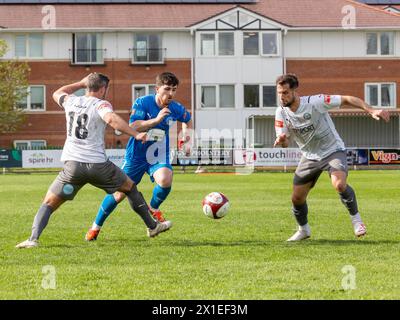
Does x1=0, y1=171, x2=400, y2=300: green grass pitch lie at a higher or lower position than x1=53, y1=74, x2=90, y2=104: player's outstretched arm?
lower

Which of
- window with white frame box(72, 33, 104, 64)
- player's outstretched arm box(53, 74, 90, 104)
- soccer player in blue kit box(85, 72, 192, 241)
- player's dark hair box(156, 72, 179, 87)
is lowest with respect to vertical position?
soccer player in blue kit box(85, 72, 192, 241)

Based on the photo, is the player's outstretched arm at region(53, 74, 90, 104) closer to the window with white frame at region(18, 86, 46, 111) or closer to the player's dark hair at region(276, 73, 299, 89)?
the player's dark hair at region(276, 73, 299, 89)

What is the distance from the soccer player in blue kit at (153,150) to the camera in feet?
38.5

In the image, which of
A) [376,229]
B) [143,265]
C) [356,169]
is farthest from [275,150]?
A: [143,265]

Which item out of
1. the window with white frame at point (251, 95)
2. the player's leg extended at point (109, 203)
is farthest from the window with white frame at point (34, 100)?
the player's leg extended at point (109, 203)

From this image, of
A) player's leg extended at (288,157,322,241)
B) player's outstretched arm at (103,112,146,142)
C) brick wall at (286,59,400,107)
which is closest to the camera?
player's outstretched arm at (103,112,146,142)

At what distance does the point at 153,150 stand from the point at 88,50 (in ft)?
138

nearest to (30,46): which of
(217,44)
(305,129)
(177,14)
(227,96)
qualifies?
(177,14)

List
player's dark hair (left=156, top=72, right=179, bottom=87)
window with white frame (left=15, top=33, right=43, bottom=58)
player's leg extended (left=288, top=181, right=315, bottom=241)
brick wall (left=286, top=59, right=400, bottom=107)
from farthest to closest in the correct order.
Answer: brick wall (left=286, top=59, right=400, bottom=107)
window with white frame (left=15, top=33, right=43, bottom=58)
player's dark hair (left=156, top=72, right=179, bottom=87)
player's leg extended (left=288, top=181, right=315, bottom=241)

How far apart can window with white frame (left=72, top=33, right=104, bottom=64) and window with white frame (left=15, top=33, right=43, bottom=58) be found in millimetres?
2207

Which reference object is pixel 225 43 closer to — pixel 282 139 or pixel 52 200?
pixel 282 139

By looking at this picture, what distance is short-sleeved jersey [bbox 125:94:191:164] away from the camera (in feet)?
39.2

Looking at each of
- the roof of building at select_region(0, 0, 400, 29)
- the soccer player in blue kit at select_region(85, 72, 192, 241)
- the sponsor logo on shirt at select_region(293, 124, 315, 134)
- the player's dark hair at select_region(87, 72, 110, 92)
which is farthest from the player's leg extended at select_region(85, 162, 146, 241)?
the roof of building at select_region(0, 0, 400, 29)
